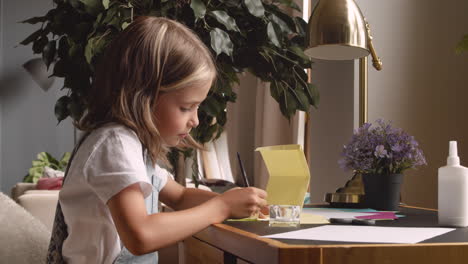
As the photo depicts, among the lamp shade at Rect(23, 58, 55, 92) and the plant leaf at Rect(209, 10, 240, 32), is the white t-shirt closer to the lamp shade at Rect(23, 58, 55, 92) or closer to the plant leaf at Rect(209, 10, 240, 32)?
the plant leaf at Rect(209, 10, 240, 32)

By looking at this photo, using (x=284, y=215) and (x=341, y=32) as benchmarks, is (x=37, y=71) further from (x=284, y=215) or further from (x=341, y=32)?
(x=284, y=215)

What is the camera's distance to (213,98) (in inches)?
70.5

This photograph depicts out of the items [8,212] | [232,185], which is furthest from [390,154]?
[232,185]

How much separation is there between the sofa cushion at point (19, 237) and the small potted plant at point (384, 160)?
784mm

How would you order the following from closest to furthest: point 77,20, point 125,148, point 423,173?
point 125,148
point 77,20
point 423,173

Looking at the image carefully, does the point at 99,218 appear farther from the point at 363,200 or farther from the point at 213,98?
the point at 213,98

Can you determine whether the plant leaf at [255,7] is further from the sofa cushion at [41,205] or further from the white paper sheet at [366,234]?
the sofa cushion at [41,205]

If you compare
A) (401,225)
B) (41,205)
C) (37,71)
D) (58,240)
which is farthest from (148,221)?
(37,71)

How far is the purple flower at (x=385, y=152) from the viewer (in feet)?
4.23

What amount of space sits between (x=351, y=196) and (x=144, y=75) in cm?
67

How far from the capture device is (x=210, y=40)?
1.62 m

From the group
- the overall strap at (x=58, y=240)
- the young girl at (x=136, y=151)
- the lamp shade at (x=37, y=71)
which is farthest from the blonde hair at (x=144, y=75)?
the lamp shade at (x=37, y=71)

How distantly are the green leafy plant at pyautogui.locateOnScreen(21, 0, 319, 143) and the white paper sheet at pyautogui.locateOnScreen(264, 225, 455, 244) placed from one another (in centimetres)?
76

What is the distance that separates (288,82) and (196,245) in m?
0.79
